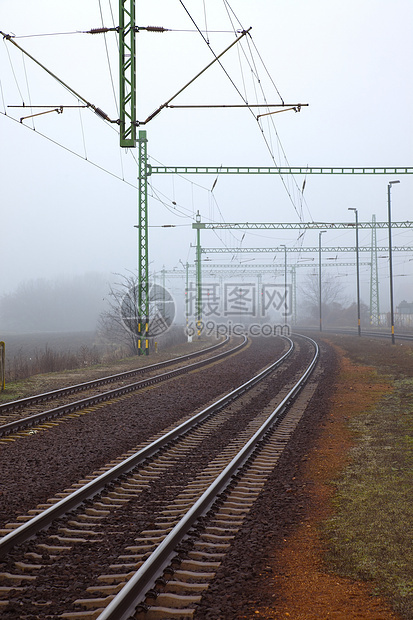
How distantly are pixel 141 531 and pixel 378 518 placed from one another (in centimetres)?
248

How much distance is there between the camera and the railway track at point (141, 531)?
14.1 feet

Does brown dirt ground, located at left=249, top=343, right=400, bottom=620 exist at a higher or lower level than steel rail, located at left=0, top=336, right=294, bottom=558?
lower

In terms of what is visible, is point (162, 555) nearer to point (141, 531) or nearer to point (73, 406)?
point (141, 531)

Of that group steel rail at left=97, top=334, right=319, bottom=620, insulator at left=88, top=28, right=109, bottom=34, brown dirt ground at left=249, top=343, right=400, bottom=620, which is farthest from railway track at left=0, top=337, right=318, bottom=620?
insulator at left=88, top=28, right=109, bottom=34

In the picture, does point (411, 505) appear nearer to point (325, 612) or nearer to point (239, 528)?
point (239, 528)

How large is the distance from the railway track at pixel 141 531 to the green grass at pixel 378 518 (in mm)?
1070

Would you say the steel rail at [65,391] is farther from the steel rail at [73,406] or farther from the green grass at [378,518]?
the green grass at [378,518]

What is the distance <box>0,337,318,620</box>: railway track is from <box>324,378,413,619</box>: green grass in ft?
3.51

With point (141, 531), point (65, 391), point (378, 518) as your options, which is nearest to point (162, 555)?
point (141, 531)

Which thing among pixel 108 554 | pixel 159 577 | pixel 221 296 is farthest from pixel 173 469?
pixel 221 296

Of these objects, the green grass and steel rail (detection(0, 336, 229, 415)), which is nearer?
the green grass

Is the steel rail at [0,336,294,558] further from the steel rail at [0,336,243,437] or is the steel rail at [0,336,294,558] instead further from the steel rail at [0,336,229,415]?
the steel rail at [0,336,229,415]

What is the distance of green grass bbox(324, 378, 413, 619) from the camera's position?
4.73 m

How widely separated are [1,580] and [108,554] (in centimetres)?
92
